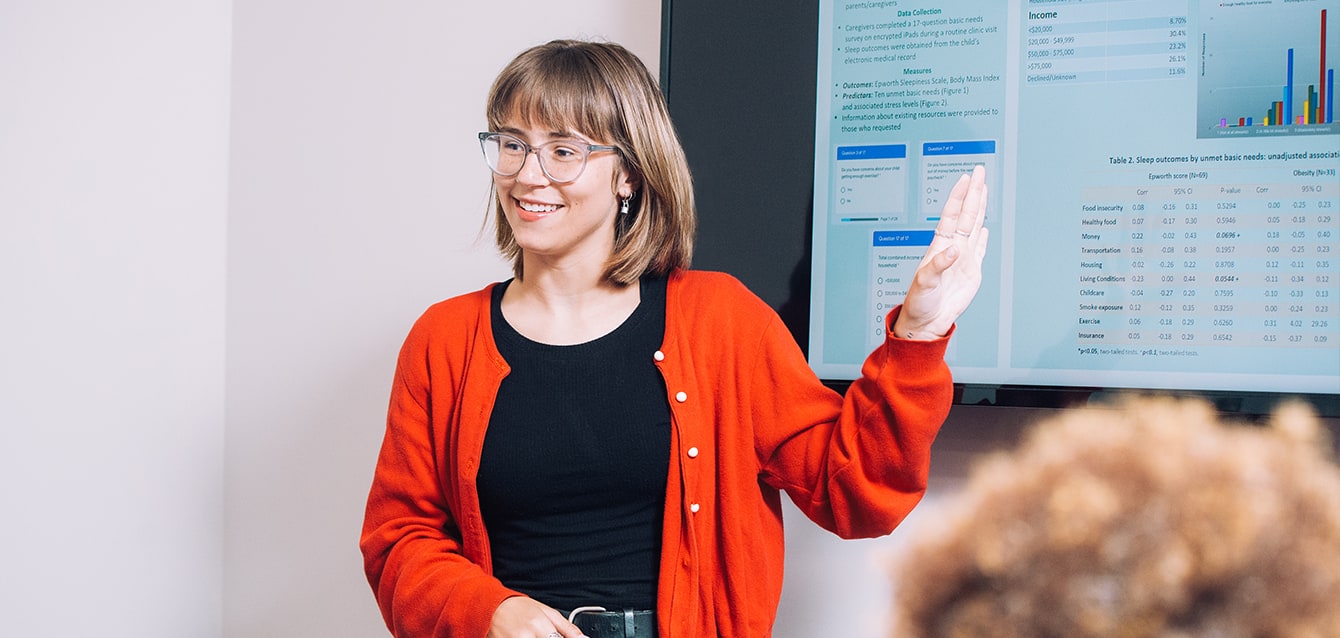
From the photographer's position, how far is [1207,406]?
109cm

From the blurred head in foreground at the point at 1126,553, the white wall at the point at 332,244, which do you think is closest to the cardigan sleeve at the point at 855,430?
the blurred head in foreground at the point at 1126,553

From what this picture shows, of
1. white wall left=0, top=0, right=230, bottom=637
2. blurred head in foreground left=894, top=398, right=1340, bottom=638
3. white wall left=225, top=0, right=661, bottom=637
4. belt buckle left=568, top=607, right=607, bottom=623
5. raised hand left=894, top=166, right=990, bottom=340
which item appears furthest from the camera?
white wall left=225, top=0, right=661, bottom=637

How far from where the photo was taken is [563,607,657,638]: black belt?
1.02 meters

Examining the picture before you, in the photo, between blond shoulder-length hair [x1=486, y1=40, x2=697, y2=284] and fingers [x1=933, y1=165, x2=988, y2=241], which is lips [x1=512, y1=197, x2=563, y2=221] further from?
fingers [x1=933, y1=165, x2=988, y2=241]

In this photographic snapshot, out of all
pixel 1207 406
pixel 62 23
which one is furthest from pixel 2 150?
pixel 1207 406

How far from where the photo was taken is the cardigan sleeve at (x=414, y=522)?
1.02 m

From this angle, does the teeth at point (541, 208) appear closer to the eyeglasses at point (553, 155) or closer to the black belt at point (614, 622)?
the eyeglasses at point (553, 155)

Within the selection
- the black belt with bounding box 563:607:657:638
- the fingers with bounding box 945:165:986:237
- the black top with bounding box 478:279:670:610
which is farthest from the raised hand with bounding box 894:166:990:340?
the black belt with bounding box 563:607:657:638

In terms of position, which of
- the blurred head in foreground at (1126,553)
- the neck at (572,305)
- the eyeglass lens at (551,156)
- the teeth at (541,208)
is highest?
the eyeglass lens at (551,156)

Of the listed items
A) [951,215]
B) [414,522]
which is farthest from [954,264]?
[414,522]

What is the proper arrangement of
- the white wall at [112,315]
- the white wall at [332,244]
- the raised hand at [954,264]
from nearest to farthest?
1. the raised hand at [954,264]
2. the white wall at [112,315]
3. the white wall at [332,244]

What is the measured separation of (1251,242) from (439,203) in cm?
102

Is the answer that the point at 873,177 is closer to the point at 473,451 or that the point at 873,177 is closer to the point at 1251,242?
the point at 1251,242

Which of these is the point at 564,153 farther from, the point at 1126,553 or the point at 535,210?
the point at 1126,553
